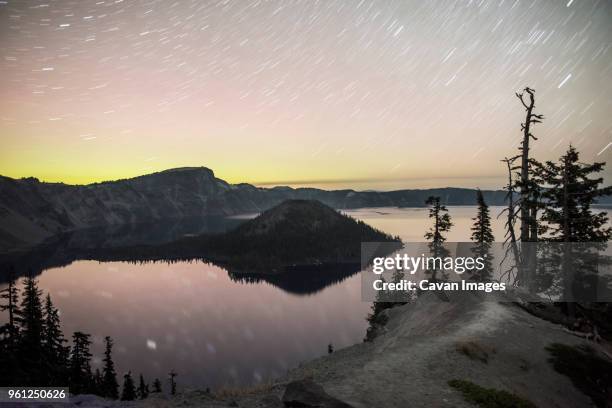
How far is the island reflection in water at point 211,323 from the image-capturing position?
9231cm

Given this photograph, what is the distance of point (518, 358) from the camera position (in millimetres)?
21062

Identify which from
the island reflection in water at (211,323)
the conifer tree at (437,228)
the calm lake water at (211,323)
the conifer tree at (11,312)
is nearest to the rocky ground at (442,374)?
the conifer tree at (437,228)

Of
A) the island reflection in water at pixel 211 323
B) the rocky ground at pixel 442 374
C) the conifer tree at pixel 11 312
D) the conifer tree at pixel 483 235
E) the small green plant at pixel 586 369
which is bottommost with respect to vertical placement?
the island reflection in water at pixel 211 323

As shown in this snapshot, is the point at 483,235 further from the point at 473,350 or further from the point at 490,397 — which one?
the point at 490,397

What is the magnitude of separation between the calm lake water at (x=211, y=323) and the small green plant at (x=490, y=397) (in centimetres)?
7153

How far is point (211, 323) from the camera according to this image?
128250 mm

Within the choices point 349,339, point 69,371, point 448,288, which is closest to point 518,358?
point 448,288

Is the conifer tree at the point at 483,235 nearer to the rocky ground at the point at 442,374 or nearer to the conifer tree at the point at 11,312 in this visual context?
the rocky ground at the point at 442,374

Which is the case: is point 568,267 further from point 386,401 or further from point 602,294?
point 386,401

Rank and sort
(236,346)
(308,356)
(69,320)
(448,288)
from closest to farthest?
(448,288) < (308,356) < (236,346) < (69,320)

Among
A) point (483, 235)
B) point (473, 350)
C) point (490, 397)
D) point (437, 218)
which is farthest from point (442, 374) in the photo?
point (483, 235)

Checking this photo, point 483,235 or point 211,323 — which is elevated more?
point 483,235

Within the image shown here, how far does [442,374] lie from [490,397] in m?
2.73

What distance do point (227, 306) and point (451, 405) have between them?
5640 inches
